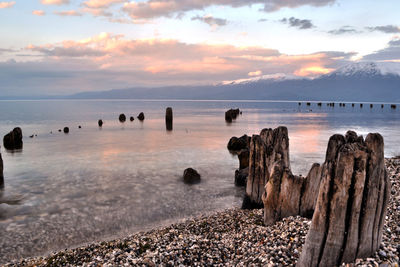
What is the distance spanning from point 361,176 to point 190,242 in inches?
198

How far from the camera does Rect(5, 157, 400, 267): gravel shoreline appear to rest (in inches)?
250

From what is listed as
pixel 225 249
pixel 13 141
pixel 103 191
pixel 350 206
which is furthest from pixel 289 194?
pixel 13 141

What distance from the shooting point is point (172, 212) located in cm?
1355

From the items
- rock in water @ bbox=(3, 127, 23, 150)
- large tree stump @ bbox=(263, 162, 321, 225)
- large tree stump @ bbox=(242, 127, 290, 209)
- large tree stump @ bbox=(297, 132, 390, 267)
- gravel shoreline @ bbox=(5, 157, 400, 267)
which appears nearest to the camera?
large tree stump @ bbox=(297, 132, 390, 267)

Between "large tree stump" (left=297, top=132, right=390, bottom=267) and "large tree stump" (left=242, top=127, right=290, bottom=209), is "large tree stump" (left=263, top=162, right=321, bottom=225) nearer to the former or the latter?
"large tree stump" (left=242, top=127, right=290, bottom=209)

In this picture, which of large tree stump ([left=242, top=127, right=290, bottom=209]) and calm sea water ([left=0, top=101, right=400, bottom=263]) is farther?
large tree stump ([left=242, top=127, right=290, bottom=209])

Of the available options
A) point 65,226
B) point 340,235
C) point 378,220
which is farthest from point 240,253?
point 65,226

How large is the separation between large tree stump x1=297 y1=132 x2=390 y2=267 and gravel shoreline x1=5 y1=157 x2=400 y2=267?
35 cm

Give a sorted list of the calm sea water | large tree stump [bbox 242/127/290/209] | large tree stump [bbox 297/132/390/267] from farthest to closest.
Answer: large tree stump [bbox 242/127/290/209]
the calm sea water
large tree stump [bbox 297/132/390/267]

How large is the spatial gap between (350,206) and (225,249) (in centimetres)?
379

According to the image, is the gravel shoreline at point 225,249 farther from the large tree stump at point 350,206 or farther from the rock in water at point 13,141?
the rock in water at point 13,141

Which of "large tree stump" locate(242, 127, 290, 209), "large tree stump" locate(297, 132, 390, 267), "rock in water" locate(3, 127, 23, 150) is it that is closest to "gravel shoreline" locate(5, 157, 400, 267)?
"large tree stump" locate(297, 132, 390, 267)

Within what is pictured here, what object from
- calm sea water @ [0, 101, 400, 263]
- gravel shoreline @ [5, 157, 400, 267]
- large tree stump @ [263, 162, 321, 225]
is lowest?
calm sea water @ [0, 101, 400, 263]

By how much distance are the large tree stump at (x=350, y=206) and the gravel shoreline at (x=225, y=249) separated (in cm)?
35
